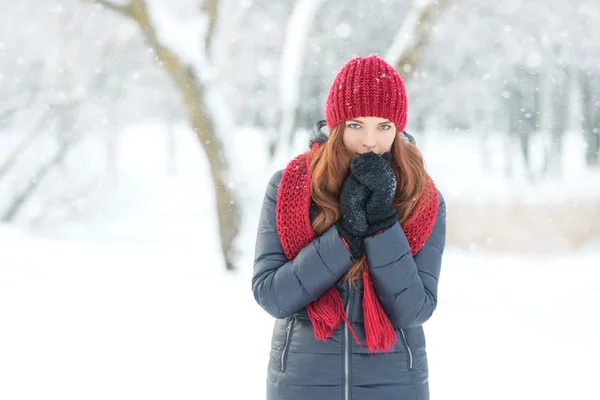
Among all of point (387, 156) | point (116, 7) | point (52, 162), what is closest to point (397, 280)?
point (387, 156)

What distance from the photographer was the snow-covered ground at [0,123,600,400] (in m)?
4.68

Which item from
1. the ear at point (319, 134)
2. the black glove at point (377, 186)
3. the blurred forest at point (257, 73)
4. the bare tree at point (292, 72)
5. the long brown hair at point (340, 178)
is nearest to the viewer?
the black glove at point (377, 186)

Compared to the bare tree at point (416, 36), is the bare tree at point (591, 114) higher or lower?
higher

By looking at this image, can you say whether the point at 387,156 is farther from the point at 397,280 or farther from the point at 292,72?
the point at 292,72

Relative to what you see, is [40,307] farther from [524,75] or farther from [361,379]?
[524,75]

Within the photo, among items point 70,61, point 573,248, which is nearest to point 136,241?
point 70,61

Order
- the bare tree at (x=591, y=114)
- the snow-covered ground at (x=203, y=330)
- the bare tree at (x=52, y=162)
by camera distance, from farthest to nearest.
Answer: the bare tree at (x=591, y=114) < the bare tree at (x=52, y=162) < the snow-covered ground at (x=203, y=330)

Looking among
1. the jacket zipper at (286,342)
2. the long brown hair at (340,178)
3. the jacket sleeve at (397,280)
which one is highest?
the long brown hair at (340,178)

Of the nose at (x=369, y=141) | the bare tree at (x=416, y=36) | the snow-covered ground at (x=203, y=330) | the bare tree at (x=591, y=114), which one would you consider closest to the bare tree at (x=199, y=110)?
the snow-covered ground at (x=203, y=330)

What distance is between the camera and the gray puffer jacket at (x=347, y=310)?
1.76 meters

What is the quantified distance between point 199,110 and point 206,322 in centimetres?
254

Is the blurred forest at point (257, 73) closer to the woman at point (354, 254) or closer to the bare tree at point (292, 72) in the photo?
the bare tree at point (292, 72)

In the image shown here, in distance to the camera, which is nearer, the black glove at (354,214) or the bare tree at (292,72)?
Result: the black glove at (354,214)

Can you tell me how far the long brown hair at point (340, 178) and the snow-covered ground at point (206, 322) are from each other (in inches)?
117
